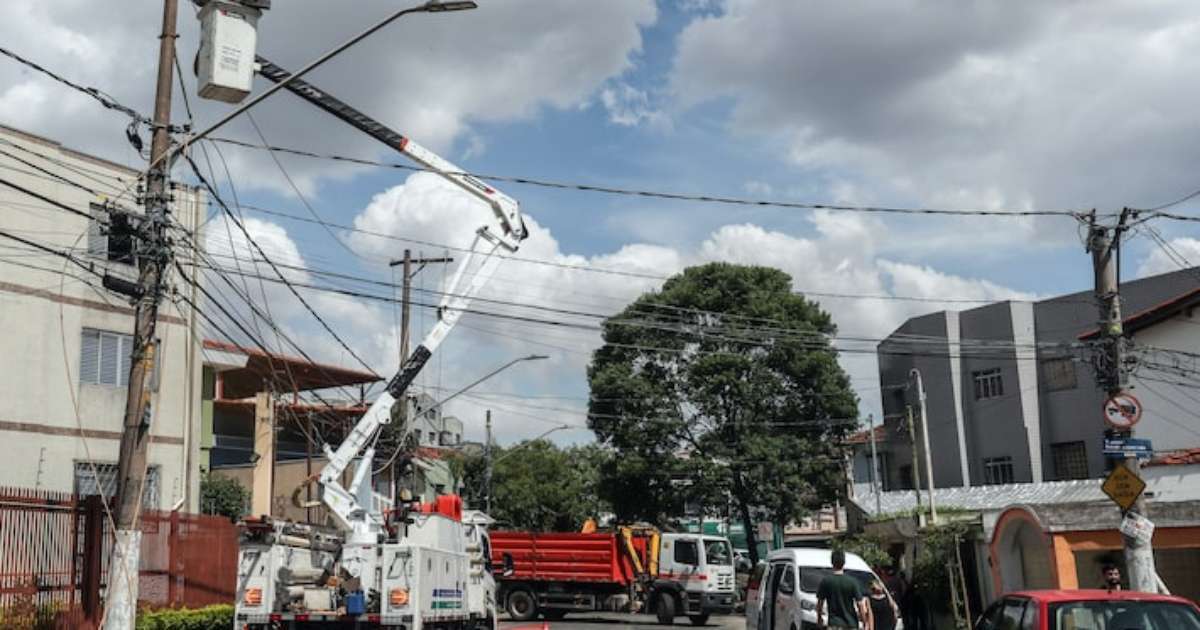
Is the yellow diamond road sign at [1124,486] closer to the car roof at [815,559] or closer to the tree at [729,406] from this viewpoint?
the car roof at [815,559]

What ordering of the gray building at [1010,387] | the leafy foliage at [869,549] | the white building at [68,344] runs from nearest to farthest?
the white building at [68,344] < the leafy foliage at [869,549] < the gray building at [1010,387]

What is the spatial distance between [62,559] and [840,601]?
10577 mm

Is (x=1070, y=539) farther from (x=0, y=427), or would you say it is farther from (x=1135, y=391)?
(x=0, y=427)

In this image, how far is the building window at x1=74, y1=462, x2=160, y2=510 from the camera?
2434cm

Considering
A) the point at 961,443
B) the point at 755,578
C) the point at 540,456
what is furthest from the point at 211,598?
the point at 540,456

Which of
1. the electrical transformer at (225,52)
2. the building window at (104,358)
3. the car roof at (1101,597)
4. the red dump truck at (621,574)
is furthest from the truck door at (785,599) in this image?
the building window at (104,358)

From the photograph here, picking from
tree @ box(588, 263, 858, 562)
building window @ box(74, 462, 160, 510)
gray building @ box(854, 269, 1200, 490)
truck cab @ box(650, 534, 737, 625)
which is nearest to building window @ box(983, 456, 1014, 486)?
gray building @ box(854, 269, 1200, 490)

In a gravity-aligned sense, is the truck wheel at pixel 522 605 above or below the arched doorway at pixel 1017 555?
below

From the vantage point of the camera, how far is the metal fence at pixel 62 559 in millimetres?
14284

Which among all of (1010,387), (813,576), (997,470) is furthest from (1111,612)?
(997,470)

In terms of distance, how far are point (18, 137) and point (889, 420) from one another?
115ft

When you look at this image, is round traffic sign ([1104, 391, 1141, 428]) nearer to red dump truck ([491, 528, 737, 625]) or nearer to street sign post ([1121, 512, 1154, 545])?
street sign post ([1121, 512, 1154, 545])

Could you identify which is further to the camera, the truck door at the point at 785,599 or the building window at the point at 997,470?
the building window at the point at 997,470

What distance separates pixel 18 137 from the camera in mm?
23562
